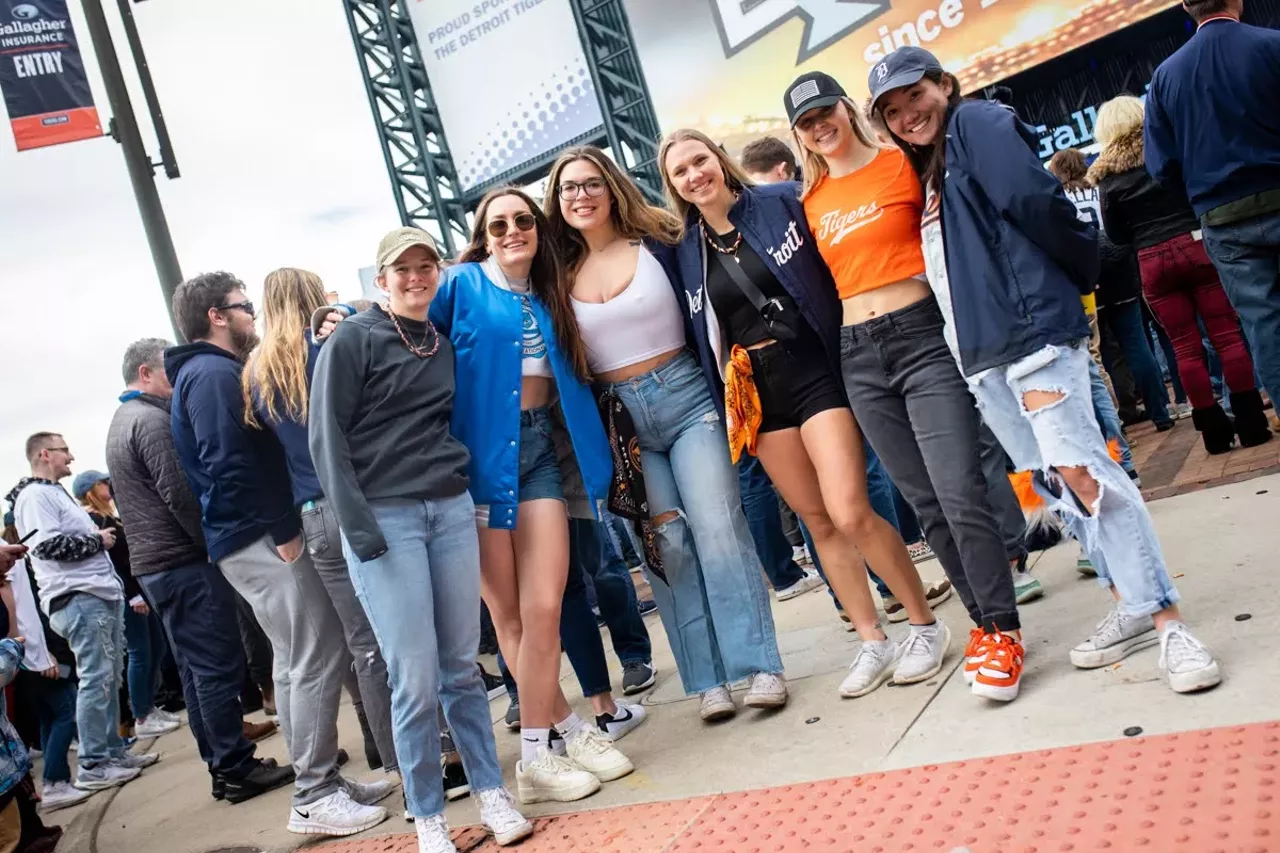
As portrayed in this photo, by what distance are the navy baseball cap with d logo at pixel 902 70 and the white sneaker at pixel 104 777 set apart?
5.79 meters

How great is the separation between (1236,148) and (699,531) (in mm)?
2477

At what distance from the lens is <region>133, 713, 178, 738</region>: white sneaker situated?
305 inches

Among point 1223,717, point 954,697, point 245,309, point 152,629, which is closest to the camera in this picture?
point 1223,717

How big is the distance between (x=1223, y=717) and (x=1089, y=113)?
37.8ft

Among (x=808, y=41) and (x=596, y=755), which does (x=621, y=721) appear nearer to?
(x=596, y=755)

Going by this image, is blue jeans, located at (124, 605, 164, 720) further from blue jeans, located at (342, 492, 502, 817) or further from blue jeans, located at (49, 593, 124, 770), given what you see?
blue jeans, located at (342, 492, 502, 817)

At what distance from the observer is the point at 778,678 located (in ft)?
12.3

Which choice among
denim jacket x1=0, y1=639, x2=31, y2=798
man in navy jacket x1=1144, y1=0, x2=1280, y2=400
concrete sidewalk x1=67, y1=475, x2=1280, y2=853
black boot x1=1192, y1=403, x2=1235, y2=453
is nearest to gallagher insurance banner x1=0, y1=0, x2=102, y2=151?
denim jacket x1=0, y1=639, x2=31, y2=798

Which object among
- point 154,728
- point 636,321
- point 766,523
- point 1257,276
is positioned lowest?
point 154,728

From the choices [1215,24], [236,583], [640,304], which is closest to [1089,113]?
[1215,24]

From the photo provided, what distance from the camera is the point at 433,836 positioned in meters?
3.20

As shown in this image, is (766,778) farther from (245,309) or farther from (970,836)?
(245,309)

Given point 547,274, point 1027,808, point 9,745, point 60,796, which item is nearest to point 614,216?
point 547,274

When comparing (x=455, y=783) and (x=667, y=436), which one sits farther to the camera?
(x=455, y=783)
